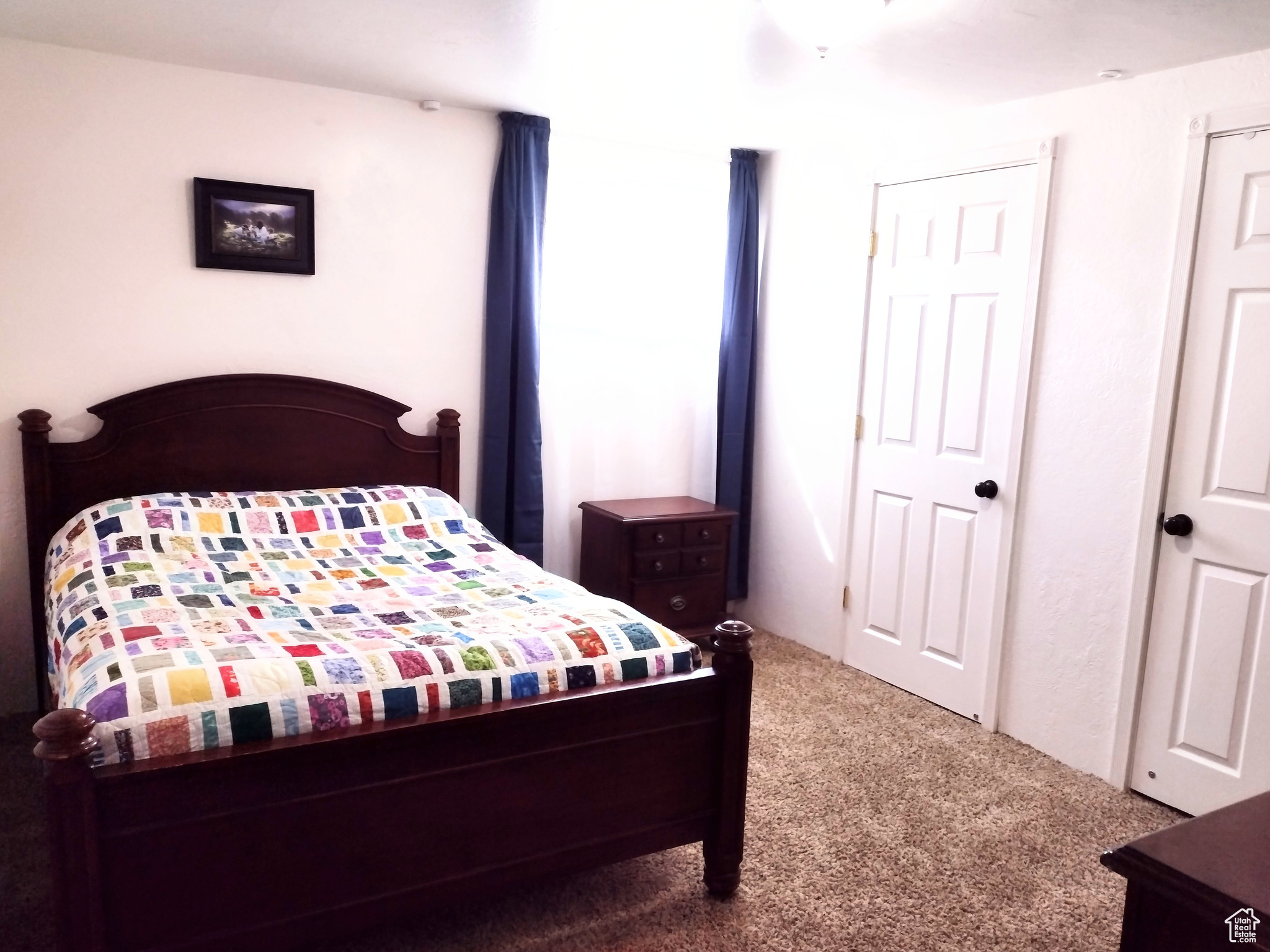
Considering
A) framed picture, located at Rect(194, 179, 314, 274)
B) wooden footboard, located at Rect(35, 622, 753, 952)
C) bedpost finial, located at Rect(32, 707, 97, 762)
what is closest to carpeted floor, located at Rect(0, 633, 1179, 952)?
wooden footboard, located at Rect(35, 622, 753, 952)

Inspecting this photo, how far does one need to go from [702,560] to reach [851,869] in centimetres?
175

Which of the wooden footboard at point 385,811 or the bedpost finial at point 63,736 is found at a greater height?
the bedpost finial at point 63,736

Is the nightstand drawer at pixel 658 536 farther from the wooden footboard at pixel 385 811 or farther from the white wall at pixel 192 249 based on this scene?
the wooden footboard at pixel 385 811

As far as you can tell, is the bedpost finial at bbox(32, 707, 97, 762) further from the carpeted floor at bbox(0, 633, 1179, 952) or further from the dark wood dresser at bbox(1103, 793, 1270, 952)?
the dark wood dresser at bbox(1103, 793, 1270, 952)

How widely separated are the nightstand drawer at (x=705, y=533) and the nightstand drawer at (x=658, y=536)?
1.6 inches

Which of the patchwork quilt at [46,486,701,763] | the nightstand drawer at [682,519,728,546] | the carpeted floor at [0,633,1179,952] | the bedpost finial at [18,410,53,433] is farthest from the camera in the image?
the nightstand drawer at [682,519,728,546]

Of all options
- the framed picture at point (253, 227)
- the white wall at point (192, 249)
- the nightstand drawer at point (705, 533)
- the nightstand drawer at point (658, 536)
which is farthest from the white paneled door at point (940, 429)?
the framed picture at point (253, 227)

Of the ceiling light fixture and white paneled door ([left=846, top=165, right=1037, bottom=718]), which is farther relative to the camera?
white paneled door ([left=846, top=165, right=1037, bottom=718])

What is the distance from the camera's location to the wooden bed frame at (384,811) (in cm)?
163

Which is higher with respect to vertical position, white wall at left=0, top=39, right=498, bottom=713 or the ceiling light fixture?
the ceiling light fixture

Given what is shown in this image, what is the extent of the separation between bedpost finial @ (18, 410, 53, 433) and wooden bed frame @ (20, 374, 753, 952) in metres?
1.83

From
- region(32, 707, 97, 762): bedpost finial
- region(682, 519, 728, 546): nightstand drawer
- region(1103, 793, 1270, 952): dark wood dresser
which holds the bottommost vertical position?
region(682, 519, 728, 546): nightstand drawer

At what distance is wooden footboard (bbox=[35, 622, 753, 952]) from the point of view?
1629 millimetres

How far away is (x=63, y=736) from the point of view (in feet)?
5.12
